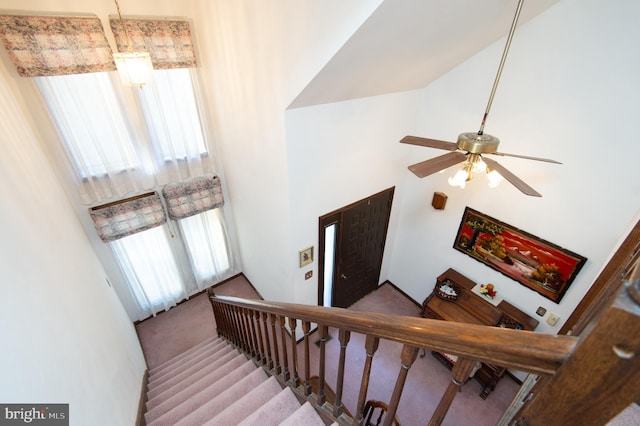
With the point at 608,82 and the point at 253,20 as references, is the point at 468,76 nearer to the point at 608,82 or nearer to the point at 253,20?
the point at 608,82

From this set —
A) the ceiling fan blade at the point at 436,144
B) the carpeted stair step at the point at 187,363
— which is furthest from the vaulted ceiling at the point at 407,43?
the carpeted stair step at the point at 187,363

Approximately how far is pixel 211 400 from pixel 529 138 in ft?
12.2

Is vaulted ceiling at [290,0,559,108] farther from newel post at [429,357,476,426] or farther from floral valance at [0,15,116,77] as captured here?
floral valance at [0,15,116,77]

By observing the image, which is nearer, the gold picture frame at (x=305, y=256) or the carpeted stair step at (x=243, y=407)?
the carpeted stair step at (x=243, y=407)

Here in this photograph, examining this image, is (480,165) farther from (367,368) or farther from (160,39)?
(160,39)

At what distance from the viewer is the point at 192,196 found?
13.6 feet

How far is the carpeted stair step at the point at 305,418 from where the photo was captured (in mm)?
1510

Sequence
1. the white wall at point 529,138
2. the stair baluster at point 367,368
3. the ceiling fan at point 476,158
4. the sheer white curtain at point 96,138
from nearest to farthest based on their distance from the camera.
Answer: the stair baluster at point 367,368, the ceiling fan at point 476,158, the white wall at point 529,138, the sheer white curtain at point 96,138

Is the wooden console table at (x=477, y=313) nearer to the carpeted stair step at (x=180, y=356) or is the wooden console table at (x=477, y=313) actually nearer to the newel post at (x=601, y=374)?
the carpeted stair step at (x=180, y=356)

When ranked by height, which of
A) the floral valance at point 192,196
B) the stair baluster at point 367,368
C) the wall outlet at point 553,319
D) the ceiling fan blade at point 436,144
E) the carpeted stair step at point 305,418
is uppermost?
the ceiling fan blade at point 436,144

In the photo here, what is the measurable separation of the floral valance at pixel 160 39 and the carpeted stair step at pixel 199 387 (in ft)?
11.2

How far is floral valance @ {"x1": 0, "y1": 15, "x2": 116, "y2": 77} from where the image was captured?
2.52m

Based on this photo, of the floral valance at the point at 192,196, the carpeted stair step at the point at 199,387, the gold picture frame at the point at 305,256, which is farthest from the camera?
the floral valance at the point at 192,196

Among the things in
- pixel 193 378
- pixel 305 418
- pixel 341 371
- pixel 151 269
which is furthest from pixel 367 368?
pixel 151 269
